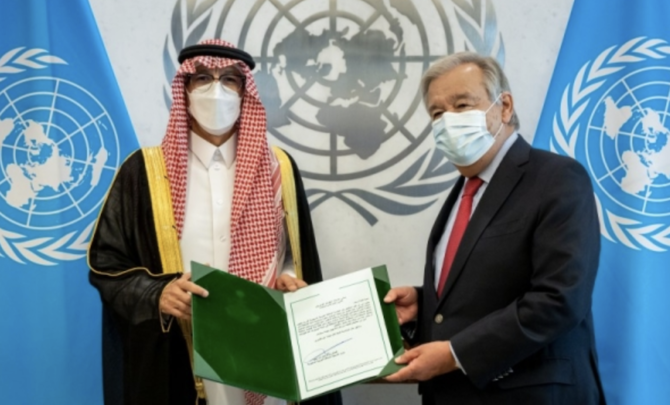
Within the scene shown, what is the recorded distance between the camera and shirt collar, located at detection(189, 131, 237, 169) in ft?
7.40

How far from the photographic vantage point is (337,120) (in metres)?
2.82

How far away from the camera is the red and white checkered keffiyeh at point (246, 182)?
2.15 m

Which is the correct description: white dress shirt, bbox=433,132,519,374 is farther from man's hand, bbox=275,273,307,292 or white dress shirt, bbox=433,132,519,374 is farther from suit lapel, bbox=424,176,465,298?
man's hand, bbox=275,273,307,292

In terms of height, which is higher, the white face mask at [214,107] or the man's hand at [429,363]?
the white face mask at [214,107]

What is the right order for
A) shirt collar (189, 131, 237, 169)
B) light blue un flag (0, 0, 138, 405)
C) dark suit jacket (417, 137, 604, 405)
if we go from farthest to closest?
light blue un flag (0, 0, 138, 405) < shirt collar (189, 131, 237, 169) < dark suit jacket (417, 137, 604, 405)

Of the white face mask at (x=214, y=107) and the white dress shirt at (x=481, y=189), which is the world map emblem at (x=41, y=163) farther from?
the white dress shirt at (x=481, y=189)

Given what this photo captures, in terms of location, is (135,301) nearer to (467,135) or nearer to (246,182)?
(246,182)

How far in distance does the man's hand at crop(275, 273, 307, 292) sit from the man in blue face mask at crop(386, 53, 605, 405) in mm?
279

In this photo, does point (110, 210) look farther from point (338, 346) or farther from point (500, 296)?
point (500, 296)

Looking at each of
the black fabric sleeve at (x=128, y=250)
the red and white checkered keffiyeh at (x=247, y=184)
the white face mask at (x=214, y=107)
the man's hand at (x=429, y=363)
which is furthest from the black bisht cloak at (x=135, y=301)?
the man's hand at (x=429, y=363)

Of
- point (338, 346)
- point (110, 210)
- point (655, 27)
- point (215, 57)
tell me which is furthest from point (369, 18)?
point (338, 346)

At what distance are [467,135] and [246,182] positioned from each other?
2.28ft

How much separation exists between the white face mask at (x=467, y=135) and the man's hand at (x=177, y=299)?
2.63 feet

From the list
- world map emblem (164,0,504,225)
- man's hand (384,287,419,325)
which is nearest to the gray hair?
man's hand (384,287,419,325)
